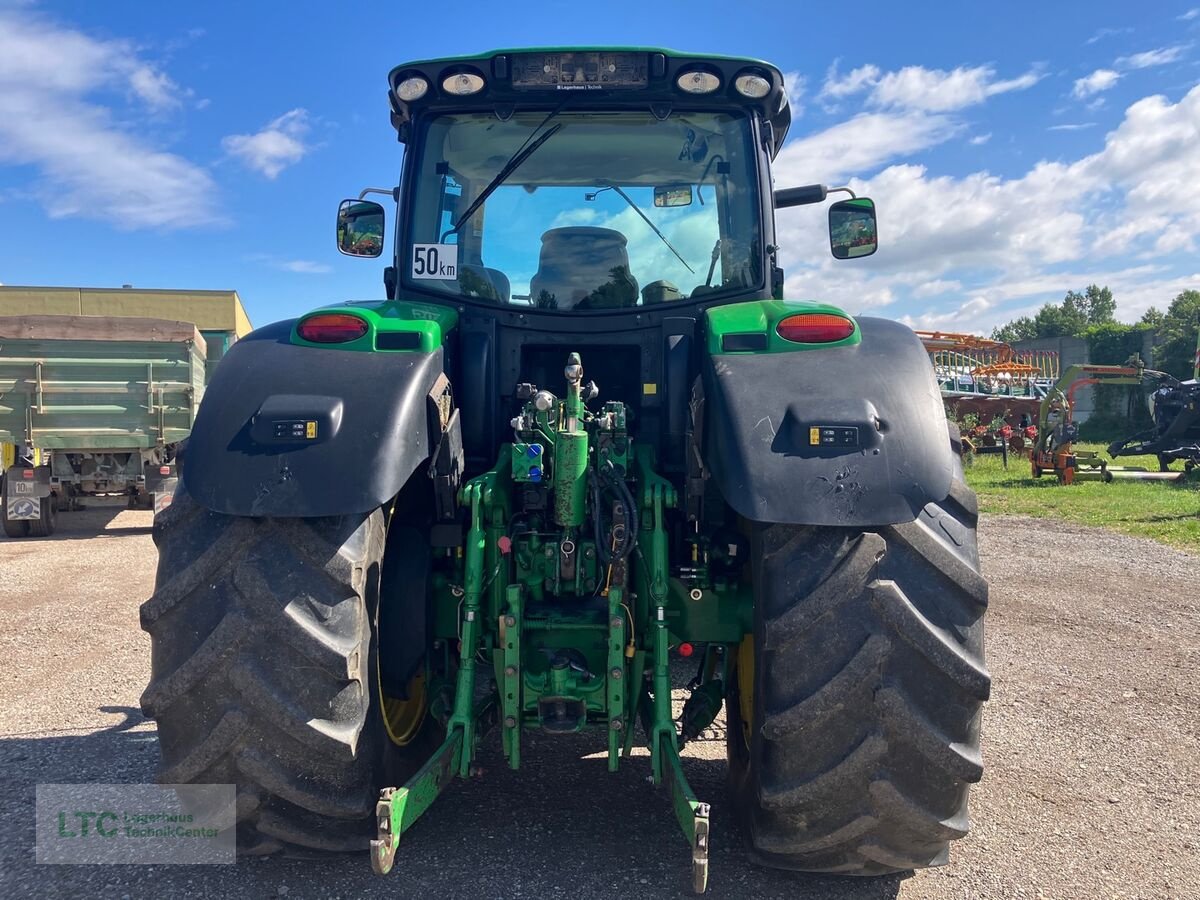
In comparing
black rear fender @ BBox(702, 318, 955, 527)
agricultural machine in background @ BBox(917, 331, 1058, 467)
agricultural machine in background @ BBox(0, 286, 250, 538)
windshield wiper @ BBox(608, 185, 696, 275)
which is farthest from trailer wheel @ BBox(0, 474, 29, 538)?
agricultural machine in background @ BBox(917, 331, 1058, 467)

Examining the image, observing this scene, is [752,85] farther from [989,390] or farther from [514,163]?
[989,390]

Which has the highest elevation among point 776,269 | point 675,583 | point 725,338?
point 776,269

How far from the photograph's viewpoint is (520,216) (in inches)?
141

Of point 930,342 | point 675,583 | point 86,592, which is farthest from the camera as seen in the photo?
point 930,342

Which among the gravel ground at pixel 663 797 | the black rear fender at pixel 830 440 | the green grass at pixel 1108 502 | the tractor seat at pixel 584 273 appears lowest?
the gravel ground at pixel 663 797

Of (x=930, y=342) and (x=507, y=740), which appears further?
(x=930, y=342)

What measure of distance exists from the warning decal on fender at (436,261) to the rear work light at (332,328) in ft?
2.26

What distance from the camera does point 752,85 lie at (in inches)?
135

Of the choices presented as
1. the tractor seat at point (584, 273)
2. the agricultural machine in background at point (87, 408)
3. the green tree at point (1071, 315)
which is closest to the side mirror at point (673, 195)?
the tractor seat at point (584, 273)

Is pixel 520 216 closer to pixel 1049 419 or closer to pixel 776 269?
pixel 776 269

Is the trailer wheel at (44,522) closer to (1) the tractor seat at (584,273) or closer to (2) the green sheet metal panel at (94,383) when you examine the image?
(2) the green sheet metal panel at (94,383)

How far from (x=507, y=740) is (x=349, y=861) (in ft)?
2.07

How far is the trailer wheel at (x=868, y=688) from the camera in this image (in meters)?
2.34

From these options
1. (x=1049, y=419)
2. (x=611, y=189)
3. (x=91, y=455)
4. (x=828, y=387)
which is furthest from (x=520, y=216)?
(x=1049, y=419)
